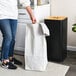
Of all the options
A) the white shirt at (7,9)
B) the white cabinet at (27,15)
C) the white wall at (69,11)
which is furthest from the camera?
the white wall at (69,11)

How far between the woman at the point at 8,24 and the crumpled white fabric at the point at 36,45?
154mm

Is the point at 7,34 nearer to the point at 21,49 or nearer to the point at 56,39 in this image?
the point at 56,39

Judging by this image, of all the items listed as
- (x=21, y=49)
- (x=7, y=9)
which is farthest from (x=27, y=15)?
(x=7, y=9)

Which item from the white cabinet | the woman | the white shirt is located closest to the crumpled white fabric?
the woman

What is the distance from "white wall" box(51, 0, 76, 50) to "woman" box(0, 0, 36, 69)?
38.7 inches

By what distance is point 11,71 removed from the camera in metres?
2.70

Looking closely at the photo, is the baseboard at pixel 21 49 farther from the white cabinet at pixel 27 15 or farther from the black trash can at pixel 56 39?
the black trash can at pixel 56 39

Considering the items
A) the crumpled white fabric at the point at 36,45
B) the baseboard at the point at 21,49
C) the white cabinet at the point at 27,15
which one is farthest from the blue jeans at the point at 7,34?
the baseboard at the point at 21,49

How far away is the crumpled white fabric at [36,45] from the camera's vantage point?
262 cm

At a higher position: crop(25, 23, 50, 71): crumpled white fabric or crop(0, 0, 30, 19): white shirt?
crop(0, 0, 30, 19): white shirt

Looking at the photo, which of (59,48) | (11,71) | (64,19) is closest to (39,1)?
(64,19)

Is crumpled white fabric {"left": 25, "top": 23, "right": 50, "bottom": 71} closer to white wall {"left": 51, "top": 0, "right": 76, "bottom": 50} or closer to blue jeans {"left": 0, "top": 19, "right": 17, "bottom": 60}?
blue jeans {"left": 0, "top": 19, "right": 17, "bottom": 60}

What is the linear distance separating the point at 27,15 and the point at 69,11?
0.78 m

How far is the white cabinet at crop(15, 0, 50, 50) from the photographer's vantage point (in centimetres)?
320
